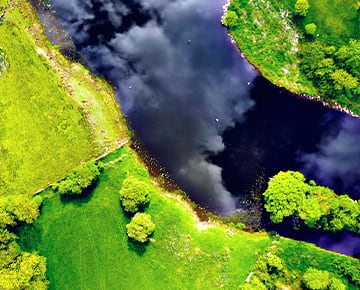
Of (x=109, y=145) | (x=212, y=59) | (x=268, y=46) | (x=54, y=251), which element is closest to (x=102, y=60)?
(x=109, y=145)

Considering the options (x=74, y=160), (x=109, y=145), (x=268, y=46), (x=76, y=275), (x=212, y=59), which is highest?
(x=268, y=46)

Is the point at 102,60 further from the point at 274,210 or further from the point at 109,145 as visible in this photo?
the point at 274,210

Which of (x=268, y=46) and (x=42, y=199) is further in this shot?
(x=268, y=46)

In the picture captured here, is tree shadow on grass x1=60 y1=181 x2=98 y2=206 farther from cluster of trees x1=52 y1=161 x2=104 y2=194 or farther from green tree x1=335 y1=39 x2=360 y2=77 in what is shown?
green tree x1=335 y1=39 x2=360 y2=77

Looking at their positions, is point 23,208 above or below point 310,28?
below

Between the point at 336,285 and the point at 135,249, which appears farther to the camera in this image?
the point at 135,249

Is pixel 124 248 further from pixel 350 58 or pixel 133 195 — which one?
pixel 350 58

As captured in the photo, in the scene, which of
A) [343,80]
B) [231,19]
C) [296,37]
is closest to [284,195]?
[343,80]
